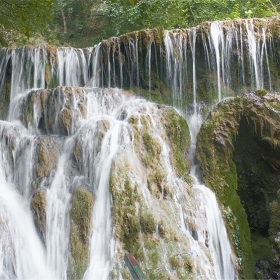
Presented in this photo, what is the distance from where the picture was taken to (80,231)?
5.89 m

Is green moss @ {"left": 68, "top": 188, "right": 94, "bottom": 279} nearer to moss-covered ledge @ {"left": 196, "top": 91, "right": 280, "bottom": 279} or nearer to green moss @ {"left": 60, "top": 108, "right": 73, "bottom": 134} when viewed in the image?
green moss @ {"left": 60, "top": 108, "right": 73, "bottom": 134}

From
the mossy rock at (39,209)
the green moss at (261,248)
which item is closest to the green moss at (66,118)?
the mossy rock at (39,209)

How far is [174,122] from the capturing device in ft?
24.7

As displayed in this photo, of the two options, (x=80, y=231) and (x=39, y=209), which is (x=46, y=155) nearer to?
(x=39, y=209)

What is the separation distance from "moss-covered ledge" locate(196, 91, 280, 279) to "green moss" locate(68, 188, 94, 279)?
8.35ft

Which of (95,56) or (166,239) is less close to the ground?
(95,56)

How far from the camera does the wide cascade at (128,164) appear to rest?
5.69 m

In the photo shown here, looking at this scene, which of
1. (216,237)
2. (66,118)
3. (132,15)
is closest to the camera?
(216,237)

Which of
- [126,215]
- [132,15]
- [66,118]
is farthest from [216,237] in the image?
[132,15]

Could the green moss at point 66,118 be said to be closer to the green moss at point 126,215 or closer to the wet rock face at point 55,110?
the wet rock face at point 55,110

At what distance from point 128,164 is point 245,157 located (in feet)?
9.37

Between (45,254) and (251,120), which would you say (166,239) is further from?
(251,120)

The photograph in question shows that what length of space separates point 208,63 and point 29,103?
4.61m

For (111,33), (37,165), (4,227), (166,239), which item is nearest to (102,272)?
(166,239)
